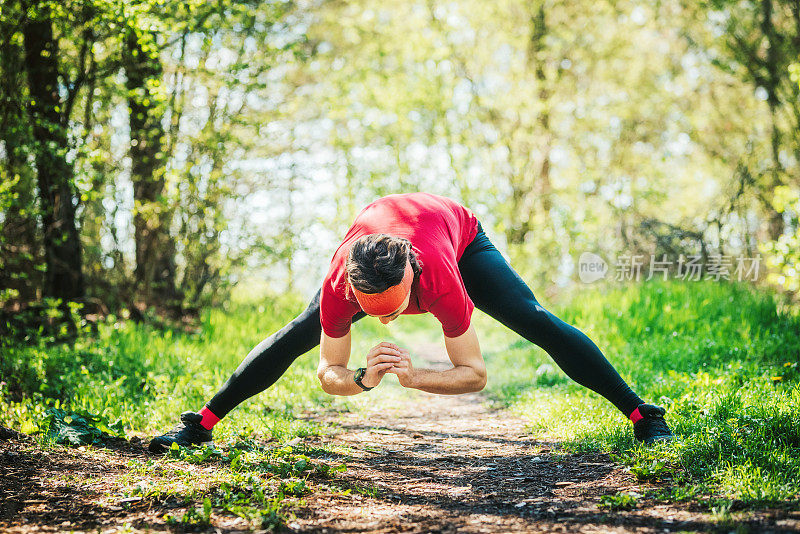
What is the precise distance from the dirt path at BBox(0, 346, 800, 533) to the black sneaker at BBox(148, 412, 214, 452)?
5.8 inches

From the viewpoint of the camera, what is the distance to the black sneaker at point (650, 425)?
128 inches

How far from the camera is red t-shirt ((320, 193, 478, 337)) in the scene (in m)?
2.81

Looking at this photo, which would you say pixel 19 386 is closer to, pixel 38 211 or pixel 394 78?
pixel 38 211

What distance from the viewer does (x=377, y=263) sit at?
254cm

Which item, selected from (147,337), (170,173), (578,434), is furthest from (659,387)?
(170,173)

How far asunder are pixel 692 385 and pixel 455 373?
7.18ft

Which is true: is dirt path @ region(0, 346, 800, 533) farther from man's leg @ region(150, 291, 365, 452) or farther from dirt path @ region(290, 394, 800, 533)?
man's leg @ region(150, 291, 365, 452)

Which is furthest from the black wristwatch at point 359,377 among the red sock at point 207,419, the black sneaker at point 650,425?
the black sneaker at point 650,425

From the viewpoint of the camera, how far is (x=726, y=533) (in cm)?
219

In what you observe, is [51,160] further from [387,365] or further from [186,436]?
[387,365]

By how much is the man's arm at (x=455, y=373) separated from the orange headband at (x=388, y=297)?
1.26ft
